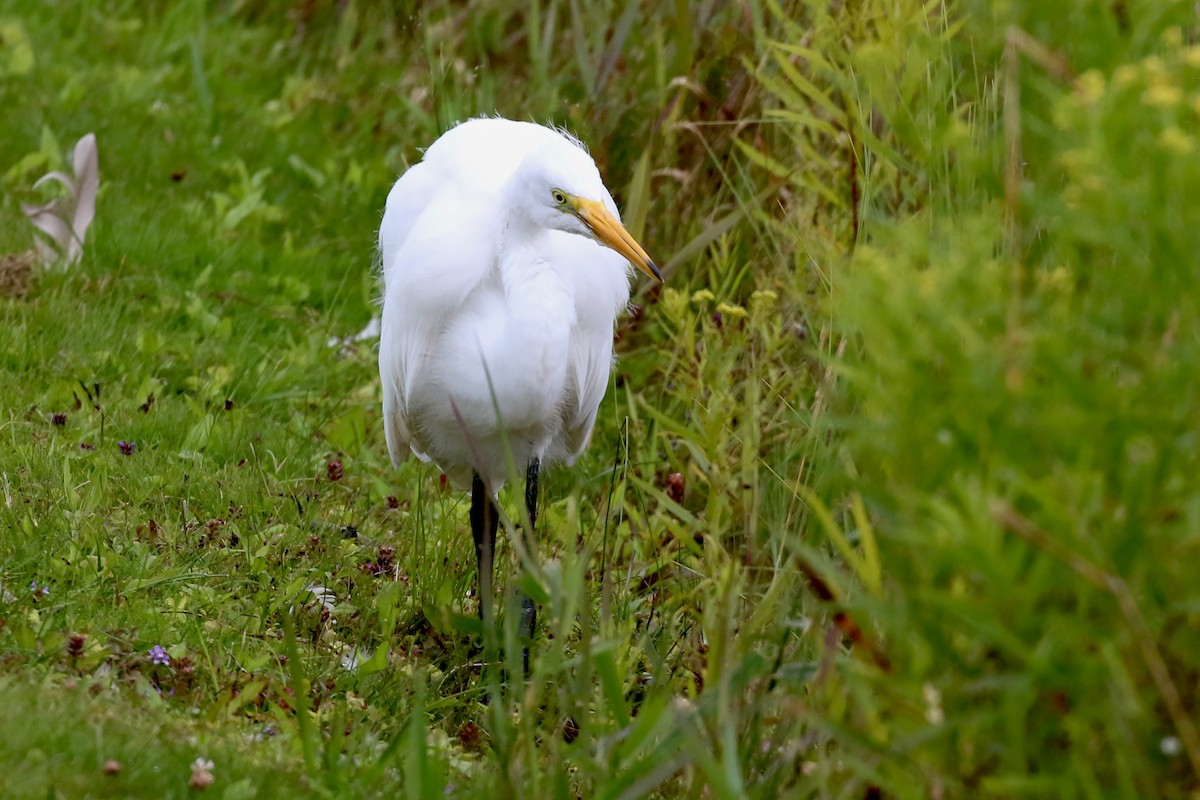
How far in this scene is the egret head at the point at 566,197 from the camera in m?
2.95

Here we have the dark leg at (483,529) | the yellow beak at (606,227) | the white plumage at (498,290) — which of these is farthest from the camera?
the dark leg at (483,529)

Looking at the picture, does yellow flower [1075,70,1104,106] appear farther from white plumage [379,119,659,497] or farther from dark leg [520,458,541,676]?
dark leg [520,458,541,676]

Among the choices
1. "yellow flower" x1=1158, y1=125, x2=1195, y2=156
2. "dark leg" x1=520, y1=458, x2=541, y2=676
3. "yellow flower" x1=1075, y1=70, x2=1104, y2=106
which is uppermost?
"yellow flower" x1=1075, y1=70, x2=1104, y2=106

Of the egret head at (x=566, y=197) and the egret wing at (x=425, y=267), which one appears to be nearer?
the egret head at (x=566, y=197)

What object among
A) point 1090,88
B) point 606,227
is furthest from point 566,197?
point 1090,88

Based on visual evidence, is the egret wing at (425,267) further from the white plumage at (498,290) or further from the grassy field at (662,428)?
the grassy field at (662,428)

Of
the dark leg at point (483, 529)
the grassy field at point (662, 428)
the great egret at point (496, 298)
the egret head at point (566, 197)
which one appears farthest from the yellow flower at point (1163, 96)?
the dark leg at point (483, 529)

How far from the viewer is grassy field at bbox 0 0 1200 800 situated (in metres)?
1.52

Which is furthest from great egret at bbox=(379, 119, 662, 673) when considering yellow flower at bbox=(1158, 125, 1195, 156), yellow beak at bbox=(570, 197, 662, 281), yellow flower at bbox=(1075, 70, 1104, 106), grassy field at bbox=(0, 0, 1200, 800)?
yellow flower at bbox=(1158, 125, 1195, 156)

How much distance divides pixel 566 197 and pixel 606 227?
0.35ft

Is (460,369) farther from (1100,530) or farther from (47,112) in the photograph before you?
(47,112)

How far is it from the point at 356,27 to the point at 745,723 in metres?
4.39

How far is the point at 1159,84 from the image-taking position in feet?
4.94

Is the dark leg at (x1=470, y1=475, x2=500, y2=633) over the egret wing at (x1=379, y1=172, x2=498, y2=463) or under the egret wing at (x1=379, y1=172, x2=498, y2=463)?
under
